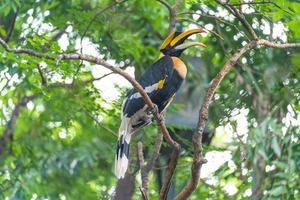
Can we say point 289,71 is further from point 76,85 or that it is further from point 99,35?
point 99,35

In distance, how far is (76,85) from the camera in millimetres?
5543

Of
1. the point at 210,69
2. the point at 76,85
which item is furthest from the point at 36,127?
the point at 210,69

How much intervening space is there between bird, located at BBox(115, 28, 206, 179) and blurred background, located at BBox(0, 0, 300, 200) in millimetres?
102

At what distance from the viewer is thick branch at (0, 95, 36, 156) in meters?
7.24

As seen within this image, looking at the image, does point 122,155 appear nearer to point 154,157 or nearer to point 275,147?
point 154,157

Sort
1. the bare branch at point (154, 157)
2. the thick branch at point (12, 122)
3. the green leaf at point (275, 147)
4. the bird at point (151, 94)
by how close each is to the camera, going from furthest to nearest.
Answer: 1. the thick branch at point (12, 122)
2. the bird at point (151, 94)
3. the bare branch at point (154, 157)
4. the green leaf at point (275, 147)

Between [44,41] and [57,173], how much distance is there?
2.70m

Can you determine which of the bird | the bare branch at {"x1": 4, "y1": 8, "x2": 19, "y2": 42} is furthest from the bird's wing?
the bare branch at {"x1": 4, "y1": 8, "x2": 19, "y2": 42}

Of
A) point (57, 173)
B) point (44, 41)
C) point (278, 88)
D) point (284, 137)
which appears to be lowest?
point (284, 137)

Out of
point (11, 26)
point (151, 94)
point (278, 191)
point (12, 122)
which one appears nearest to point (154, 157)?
point (151, 94)

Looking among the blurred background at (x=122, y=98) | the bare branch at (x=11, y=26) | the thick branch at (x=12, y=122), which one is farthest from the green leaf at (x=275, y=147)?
the thick branch at (x=12, y=122)

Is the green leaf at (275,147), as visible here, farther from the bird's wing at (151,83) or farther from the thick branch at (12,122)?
the thick branch at (12,122)

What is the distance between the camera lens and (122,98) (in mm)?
5414

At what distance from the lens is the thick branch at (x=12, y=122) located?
23.7 ft
